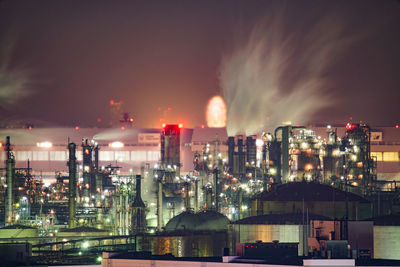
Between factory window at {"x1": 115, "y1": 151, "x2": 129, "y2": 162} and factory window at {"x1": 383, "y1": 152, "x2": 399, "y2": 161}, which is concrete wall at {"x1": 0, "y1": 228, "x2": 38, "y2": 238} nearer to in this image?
factory window at {"x1": 383, "y1": 152, "x2": 399, "y2": 161}

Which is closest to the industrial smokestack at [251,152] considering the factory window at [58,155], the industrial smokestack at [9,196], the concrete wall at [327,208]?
the industrial smokestack at [9,196]

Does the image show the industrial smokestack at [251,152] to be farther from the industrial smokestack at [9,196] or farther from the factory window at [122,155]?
the factory window at [122,155]

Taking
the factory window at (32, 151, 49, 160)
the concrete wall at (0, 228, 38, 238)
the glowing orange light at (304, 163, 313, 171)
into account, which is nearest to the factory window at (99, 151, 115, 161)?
the factory window at (32, 151, 49, 160)

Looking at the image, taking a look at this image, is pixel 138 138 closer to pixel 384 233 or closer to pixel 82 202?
pixel 82 202

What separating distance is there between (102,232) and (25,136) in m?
66.6

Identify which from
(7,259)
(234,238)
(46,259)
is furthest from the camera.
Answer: (234,238)

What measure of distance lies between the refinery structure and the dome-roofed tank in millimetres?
66

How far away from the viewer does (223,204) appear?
6400cm

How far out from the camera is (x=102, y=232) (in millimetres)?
56375

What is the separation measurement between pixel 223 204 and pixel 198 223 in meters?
16.5

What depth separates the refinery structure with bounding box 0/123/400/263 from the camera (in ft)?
136

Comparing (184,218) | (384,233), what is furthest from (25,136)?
(384,233)

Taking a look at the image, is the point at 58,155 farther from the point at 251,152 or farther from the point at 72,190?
the point at 72,190

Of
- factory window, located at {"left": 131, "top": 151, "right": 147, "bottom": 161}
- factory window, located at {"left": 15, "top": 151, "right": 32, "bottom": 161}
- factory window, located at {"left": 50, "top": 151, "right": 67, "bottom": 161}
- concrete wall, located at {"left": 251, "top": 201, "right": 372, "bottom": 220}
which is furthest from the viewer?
factory window, located at {"left": 131, "top": 151, "right": 147, "bottom": 161}
